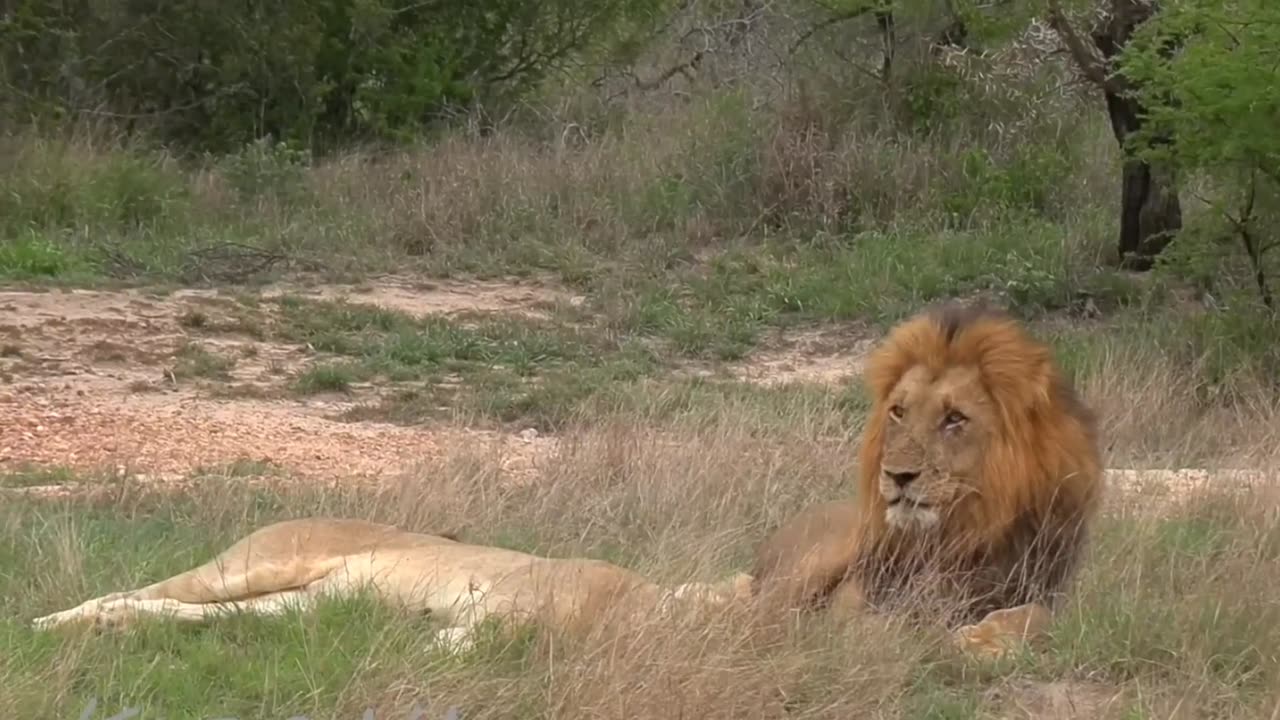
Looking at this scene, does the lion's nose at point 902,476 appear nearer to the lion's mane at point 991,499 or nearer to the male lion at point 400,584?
the lion's mane at point 991,499

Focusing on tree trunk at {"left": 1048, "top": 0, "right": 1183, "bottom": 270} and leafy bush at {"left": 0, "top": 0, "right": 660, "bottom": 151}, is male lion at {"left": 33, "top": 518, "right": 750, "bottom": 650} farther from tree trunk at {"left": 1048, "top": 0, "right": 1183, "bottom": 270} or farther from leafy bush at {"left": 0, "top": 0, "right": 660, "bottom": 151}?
leafy bush at {"left": 0, "top": 0, "right": 660, "bottom": 151}

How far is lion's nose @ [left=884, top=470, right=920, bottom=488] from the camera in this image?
4184mm

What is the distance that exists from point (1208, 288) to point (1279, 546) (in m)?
5.50

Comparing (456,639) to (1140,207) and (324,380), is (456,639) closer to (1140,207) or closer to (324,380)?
(324,380)

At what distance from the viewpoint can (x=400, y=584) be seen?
456 centimetres

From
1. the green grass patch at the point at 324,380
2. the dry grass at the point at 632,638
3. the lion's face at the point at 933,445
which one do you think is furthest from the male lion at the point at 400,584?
the green grass patch at the point at 324,380

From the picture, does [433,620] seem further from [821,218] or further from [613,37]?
[613,37]

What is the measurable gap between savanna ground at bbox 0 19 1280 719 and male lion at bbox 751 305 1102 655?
0.52 ft

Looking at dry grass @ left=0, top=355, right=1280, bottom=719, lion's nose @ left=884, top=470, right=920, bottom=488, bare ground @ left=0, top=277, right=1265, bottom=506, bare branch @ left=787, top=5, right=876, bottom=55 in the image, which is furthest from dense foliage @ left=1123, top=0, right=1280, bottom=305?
lion's nose @ left=884, top=470, right=920, bottom=488

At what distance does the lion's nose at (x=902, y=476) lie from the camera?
4.18 meters

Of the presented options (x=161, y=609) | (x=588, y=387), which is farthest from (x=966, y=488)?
(x=588, y=387)

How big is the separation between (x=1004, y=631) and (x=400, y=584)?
4.74 ft

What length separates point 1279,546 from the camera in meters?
5.19

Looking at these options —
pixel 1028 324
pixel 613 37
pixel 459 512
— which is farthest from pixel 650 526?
pixel 613 37
